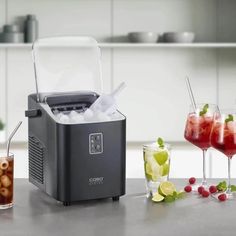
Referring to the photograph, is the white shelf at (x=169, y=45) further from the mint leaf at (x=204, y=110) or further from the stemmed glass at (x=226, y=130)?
the stemmed glass at (x=226, y=130)

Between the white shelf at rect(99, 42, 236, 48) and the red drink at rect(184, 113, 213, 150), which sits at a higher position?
the white shelf at rect(99, 42, 236, 48)

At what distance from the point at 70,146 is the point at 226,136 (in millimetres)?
497

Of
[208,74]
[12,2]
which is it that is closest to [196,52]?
[208,74]

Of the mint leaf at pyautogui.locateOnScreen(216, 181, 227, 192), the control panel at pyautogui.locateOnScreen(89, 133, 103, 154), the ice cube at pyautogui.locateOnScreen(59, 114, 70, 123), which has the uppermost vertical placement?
the ice cube at pyautogui.locateOnScreen(59, 114, 70, 123)

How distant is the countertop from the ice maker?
0.05m

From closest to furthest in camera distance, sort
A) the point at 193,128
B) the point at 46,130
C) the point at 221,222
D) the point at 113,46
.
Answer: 1. the point at 221,222
2. the point at 46,130
3. the point at 193,128
4. the point at 113,46

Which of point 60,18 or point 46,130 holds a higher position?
point 60,18

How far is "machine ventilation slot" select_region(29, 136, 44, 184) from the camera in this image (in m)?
2.14

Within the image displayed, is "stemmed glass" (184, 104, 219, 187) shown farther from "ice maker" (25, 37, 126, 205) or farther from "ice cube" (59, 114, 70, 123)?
"ice cube" (59, 114, 70, 123)

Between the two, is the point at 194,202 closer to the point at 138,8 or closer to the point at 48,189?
the point at 48,189

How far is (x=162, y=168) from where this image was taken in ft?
7.04

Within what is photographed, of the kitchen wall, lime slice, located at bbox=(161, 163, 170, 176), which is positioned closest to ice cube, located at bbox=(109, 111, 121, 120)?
lime slice, located at bbox=(161, 163, 170, 176)

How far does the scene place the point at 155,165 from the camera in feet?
7.00

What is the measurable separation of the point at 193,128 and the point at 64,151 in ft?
1.59
